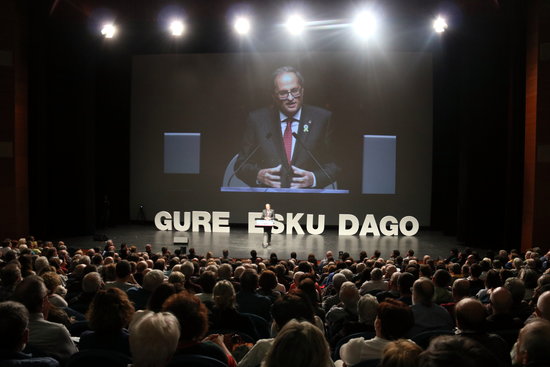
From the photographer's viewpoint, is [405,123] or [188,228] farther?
[405,123]

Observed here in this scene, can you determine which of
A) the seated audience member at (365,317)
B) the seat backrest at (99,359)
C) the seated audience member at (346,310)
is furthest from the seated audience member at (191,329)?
the seated audience member at (346,310)

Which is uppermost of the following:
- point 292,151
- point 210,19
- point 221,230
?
point 210,19

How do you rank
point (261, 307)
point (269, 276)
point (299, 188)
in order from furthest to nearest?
1. point (299, 188)
2. point (269, 276)
3. point (261, 307)

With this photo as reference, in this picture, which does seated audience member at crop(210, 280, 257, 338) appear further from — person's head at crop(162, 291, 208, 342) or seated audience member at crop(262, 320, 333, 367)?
seated audience member at crop(262, 320, 333, 367)

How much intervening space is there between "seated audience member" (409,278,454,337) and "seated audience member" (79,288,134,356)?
2118 mm

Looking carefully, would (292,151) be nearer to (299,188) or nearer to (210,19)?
(299,188)

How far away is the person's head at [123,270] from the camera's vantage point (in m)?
5.66

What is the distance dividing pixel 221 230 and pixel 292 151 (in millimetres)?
3348

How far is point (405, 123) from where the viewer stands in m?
17.9

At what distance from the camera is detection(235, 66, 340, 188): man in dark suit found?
17672 mm

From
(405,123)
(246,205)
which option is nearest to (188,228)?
(246,205)

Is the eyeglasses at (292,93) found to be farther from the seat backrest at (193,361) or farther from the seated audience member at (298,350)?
the seated audience member at (298,350)

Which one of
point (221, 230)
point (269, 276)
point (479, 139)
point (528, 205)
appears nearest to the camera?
point (269, 276)

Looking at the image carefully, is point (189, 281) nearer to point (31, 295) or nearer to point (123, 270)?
point (123, 270)
